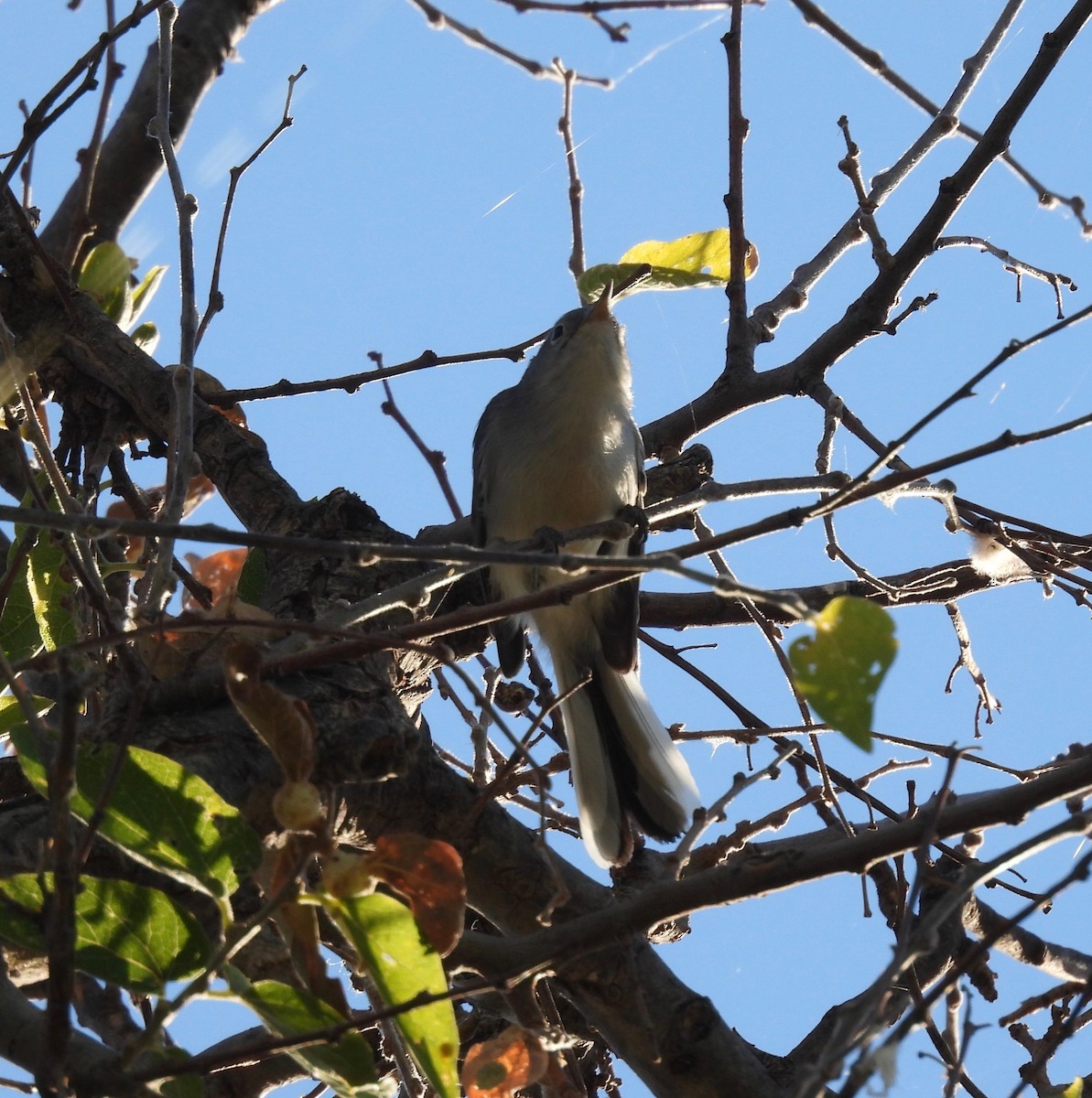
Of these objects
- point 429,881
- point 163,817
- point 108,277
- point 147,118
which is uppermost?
point 147,118

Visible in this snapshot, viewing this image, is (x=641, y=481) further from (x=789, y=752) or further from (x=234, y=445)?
(x=789, y=752)

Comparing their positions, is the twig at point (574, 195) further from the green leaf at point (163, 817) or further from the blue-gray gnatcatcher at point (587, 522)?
the green leaf at point (163, 817)

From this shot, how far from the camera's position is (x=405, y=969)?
4.89 ft

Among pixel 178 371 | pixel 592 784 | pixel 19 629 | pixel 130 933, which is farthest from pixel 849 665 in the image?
pixel 592 784

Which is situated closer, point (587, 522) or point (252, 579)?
point (252, 579)

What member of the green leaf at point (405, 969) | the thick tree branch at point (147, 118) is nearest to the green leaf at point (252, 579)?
the green leaf at point (405, 969)

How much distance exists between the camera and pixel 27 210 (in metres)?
3.46

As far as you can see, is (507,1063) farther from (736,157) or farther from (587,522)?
(587,522)

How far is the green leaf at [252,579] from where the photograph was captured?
2.75 m

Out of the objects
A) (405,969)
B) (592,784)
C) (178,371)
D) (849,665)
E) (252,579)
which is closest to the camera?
(849,665)

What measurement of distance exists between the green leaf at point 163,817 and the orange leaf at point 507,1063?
452 mm

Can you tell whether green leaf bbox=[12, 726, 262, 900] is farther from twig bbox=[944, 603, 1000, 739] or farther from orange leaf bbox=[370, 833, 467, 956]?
twig bbox=[944, 603, 1000, 739]

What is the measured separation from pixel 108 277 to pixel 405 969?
249cm

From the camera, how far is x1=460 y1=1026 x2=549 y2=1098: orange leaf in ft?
5.55
